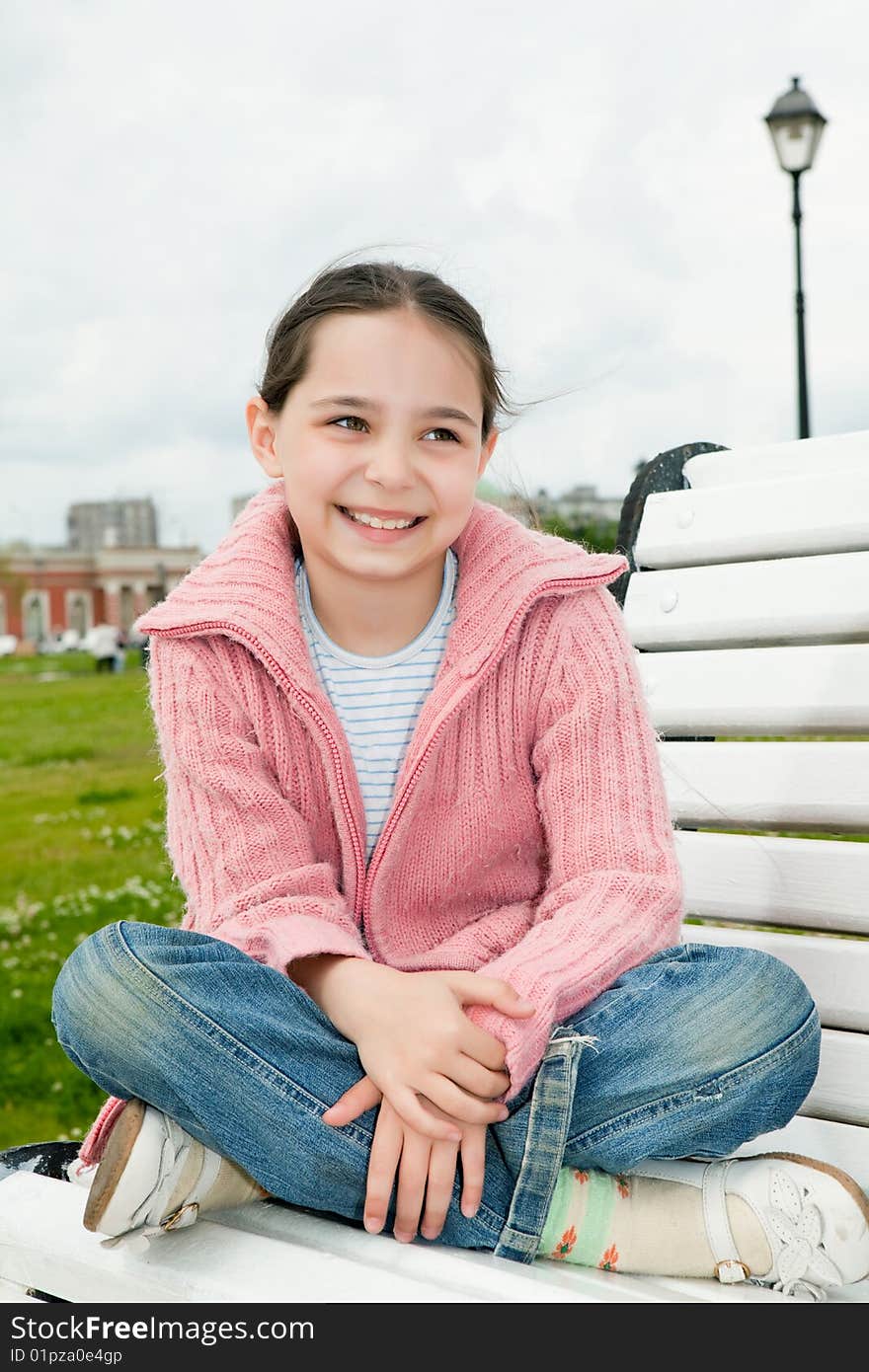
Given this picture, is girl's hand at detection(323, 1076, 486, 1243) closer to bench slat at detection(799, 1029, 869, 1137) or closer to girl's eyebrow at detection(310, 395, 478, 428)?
bench slat at detection(799, 1029, 869, 1137)

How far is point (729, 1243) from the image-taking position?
4.43ft

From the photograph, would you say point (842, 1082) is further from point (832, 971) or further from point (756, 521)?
point (756, 521)

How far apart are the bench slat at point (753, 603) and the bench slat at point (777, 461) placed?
6.1 inches

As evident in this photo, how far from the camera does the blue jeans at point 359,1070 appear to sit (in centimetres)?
132

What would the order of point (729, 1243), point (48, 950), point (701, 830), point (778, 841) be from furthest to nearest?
point (48, 950), point (701, 830), point (778, 841), point (729, 1243)

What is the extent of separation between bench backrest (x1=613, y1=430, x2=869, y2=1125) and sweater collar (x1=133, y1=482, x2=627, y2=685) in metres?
0.39

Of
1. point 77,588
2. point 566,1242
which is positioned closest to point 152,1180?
point 566,1242

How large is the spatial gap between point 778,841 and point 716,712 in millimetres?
230

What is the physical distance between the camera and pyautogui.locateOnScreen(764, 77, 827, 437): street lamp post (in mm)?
8234

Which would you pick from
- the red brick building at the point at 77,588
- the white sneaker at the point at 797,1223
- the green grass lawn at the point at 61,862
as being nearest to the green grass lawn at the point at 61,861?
the green grass lawn at the point at 61,862

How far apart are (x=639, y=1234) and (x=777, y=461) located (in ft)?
4.34
